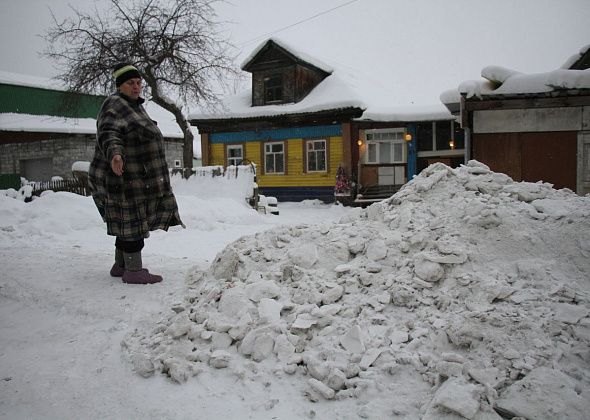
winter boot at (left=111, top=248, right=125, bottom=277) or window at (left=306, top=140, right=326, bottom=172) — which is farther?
window at (left=306, top=140, right=326, bottom=172)

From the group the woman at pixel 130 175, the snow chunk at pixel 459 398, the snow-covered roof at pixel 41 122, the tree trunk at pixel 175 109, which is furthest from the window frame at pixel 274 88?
the snow chunk at pixel 459 398

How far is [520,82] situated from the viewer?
299 inches

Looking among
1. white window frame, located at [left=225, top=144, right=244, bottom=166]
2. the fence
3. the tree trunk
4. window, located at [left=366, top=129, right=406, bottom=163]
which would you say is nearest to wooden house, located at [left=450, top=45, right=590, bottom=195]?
window, located at [left=366, top=129, right=406, bottom=163]

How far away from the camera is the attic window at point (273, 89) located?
1634 cm

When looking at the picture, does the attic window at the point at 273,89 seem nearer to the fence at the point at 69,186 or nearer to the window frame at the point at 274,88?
the window frame at the point at 274,88

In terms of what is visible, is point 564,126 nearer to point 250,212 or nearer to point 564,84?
point 564,84

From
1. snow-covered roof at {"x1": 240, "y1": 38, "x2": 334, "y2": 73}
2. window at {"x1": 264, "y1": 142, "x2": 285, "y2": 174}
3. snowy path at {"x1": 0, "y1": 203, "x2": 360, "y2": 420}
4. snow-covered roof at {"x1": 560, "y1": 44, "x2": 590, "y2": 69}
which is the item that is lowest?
snowy path at {"x1": 0, "y1": 203, "x2": 360, "y2": 420}

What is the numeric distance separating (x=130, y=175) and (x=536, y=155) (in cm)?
808

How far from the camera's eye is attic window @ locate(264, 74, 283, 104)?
53.6 ft

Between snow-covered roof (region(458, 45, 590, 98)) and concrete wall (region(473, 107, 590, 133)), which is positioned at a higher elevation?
snow-covered roof (region(458, 45, 590, 98))

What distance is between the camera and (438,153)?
14.6 metres

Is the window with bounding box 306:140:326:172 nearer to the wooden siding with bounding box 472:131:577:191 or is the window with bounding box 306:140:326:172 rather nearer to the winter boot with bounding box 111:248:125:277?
the wooden siding with bounding box 472:131:577:191

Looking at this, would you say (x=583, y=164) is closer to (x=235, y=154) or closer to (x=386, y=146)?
(x=386, y=146)

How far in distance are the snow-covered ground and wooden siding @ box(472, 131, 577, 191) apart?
5.31 metres
